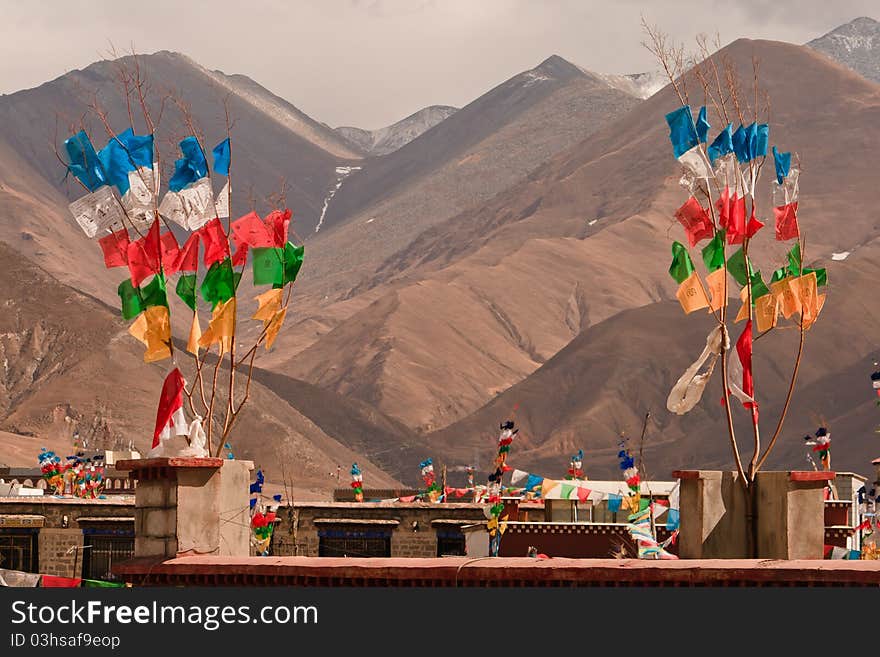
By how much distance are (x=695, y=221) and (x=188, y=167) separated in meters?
6.80

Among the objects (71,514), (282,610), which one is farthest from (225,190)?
(71,514)

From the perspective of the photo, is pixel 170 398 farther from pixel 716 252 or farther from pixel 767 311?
pixel 767 311

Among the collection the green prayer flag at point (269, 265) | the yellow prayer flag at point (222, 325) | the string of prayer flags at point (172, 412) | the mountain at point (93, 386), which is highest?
the mountain at point (93, 386)

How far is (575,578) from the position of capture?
14.9 meters

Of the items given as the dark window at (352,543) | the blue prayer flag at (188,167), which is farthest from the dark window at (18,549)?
the blue prayer flag at (188,167)

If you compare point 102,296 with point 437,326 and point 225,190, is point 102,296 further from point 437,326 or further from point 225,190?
point 225,190

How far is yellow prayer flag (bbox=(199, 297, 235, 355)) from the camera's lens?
2052cm

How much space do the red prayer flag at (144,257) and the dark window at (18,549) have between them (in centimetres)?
1821

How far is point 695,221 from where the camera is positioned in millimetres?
21562

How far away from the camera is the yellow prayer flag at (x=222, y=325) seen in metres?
20.5

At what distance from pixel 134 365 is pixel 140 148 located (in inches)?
4033

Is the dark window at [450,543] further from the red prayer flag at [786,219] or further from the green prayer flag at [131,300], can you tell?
the green prayer flag at [131,300]

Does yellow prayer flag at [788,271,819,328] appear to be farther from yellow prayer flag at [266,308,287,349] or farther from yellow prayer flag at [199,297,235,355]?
yellow prayer flag at [199,297,235,355]

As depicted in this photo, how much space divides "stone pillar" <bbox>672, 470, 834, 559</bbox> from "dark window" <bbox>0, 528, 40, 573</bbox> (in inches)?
886
